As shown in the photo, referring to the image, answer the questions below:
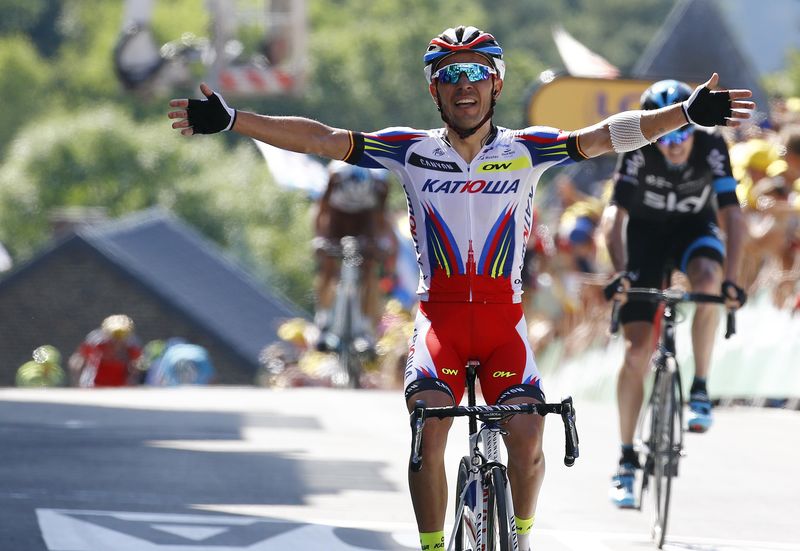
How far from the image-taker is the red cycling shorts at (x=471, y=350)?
8180 mm

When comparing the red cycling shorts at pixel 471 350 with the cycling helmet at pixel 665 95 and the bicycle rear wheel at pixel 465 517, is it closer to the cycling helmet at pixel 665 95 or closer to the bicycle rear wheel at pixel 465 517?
the bicycle rear wheel at pixel 465 517

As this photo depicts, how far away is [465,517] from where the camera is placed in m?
7.80

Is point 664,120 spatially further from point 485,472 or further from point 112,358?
point 112,358

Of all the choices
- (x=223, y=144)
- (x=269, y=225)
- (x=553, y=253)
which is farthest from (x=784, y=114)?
(x=223, y=144)

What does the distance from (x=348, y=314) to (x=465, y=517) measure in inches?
554

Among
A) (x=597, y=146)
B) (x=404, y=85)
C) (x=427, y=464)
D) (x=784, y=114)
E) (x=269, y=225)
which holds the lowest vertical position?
(x=427, y=464)

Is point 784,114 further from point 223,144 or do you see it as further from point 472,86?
point 223,144

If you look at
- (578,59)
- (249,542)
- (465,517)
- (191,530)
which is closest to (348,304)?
(191,530)

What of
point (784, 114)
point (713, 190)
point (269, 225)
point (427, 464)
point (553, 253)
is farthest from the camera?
point (269, 225)

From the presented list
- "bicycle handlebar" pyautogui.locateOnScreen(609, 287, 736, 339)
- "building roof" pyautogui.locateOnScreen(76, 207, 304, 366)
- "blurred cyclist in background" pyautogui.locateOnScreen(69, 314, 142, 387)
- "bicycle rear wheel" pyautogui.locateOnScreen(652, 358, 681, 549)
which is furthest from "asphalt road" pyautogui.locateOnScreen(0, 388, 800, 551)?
"building roof" pyautogui.locateOnScreen(76, 207, 304, 366)

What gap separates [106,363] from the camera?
28906 mm

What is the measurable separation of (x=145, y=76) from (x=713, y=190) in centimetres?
7719

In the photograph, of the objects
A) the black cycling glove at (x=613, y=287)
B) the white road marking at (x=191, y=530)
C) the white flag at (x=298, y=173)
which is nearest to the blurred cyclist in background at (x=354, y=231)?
the white flag at (x=298, y=173)

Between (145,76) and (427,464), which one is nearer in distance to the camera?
(427,464)
